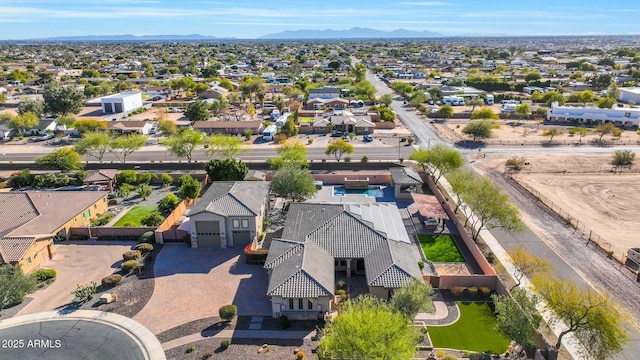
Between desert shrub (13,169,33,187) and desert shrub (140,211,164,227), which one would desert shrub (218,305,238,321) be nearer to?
desert shrub (140,211,164,227)

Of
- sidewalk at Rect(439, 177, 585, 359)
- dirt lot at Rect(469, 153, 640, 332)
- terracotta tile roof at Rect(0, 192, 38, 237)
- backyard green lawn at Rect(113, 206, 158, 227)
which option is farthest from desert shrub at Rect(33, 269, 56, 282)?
dirt lot at Rect(469, 153, 640, 332)

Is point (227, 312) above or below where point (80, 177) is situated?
below

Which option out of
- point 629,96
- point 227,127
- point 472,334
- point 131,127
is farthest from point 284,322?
point 629,96

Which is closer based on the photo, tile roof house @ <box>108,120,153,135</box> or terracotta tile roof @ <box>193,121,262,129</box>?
tile roof house @ <box>108,120,153,135</box>

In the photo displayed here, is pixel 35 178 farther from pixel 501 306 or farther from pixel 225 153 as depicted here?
pixel 501 306

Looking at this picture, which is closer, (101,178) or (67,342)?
(67,342)

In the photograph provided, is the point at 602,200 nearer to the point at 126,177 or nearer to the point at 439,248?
the point at 439,248
